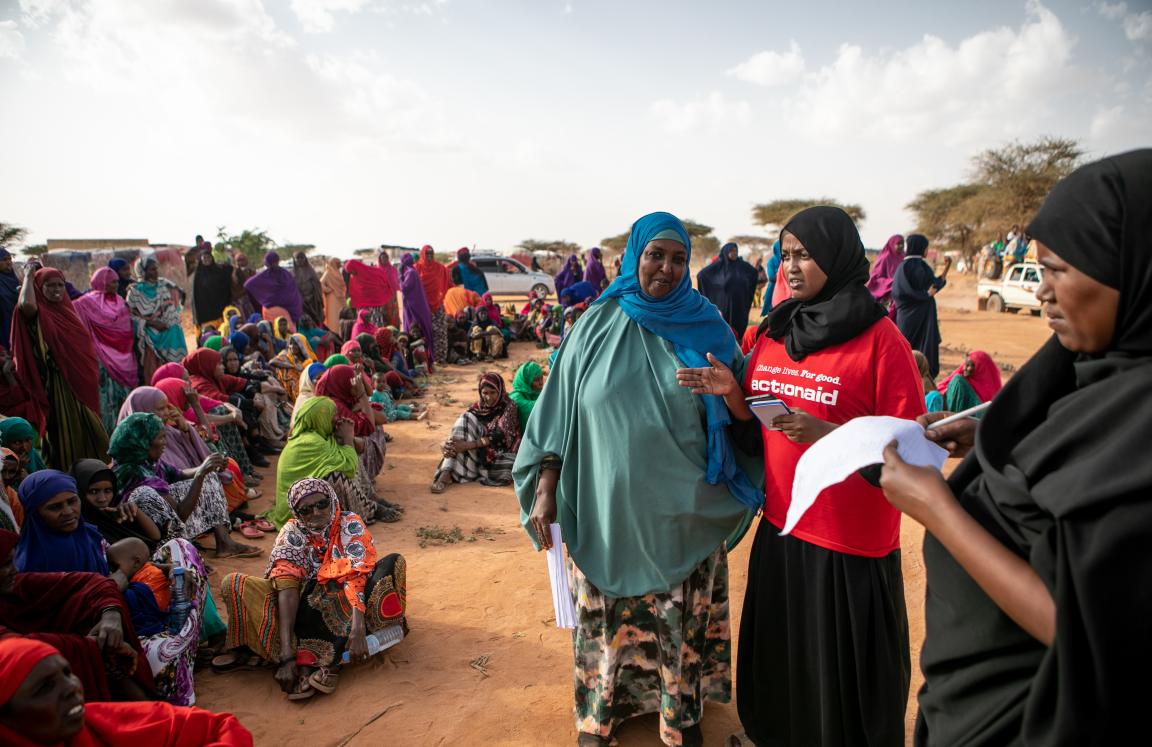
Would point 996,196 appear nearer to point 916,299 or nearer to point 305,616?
point 916,299

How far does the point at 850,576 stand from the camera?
→ 228cm

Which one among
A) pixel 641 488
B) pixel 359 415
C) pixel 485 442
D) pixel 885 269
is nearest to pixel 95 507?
pixel 359 415

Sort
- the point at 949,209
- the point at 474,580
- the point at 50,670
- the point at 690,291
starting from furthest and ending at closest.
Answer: the point at 949,209
the point at 474,580
the point at 690,291
the point at 50,670

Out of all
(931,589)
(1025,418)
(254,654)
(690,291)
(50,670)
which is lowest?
(254,654)

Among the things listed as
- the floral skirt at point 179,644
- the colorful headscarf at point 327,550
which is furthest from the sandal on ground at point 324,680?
the floral skirt at point 179,644

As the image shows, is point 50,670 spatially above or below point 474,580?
above

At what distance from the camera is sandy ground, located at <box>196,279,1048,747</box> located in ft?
10.2

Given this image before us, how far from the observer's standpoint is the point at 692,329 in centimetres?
267

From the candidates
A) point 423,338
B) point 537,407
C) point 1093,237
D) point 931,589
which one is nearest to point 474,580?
point 537,407

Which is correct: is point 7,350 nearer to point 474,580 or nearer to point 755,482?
point 474,580

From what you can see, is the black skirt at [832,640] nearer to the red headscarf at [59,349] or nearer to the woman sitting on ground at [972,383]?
the woman sitting on ground at [972,383]

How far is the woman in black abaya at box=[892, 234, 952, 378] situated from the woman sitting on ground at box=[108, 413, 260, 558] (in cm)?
773

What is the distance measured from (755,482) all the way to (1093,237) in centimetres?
173

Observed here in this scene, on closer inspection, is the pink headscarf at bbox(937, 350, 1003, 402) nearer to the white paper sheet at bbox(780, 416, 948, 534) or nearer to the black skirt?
the black skirt
